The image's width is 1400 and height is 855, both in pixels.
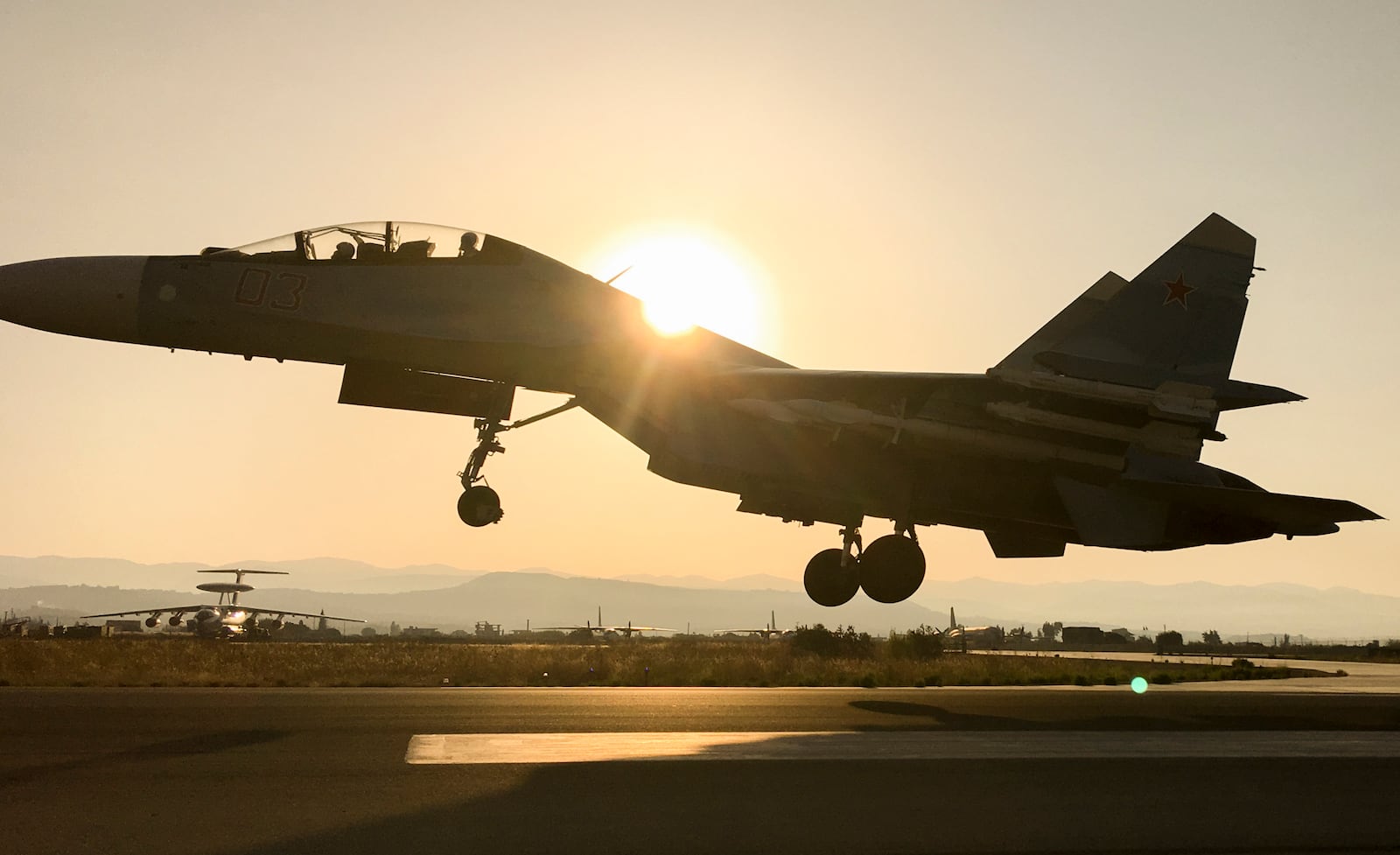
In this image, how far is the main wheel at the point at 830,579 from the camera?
19156 millimetres

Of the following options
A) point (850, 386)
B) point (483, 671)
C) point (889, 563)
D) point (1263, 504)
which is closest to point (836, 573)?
point (889, 563)

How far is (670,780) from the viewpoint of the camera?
7.95 metres

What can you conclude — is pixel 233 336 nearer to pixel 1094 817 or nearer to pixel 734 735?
pixel 734 735

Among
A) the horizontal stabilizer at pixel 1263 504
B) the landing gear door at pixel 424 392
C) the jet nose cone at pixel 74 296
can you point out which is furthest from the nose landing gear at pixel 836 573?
the jet nose cone at pixel 74 296

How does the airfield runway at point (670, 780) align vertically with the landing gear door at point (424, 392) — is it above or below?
below

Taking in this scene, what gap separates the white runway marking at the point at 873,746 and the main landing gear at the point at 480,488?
5.42m

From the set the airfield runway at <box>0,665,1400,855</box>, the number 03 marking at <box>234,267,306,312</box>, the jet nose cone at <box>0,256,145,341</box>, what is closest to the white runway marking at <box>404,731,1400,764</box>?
the airfield runway at <box>0,665,1400,855</box>

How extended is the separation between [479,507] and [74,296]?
596 centimetres

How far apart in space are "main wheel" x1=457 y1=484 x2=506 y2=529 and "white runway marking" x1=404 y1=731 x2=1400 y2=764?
5.41 metres

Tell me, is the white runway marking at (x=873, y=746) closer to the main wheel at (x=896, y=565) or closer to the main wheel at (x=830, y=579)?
the main wheel at (x=896, y=565)

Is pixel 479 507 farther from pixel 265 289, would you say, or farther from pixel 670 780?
pixel 670 780

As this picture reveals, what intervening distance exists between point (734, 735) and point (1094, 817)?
162 inches

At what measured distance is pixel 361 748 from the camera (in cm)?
912

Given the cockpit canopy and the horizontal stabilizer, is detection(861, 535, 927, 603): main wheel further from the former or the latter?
the cockpit canopy
